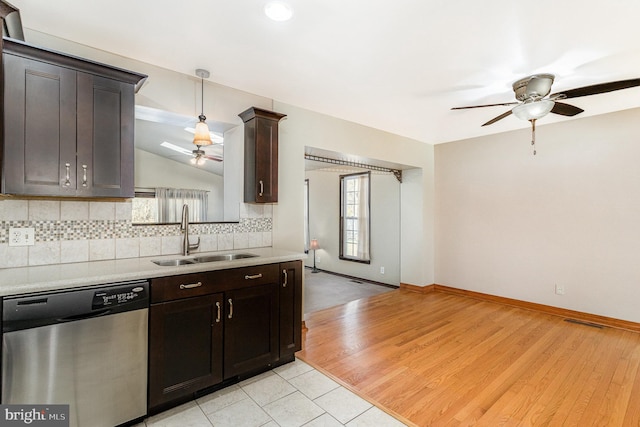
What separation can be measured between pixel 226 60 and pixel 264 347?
231 cm

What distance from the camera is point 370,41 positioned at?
2.13 meters

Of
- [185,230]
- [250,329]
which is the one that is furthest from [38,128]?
[250,329]

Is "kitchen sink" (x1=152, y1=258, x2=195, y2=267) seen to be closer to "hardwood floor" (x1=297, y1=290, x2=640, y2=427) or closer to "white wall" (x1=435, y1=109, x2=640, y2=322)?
"hardwood floor" (x1=297, y1=290, x2=640, y2=427)

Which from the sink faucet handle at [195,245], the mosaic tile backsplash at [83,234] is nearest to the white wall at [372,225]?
the mosaic tile backsplash at [83,234]

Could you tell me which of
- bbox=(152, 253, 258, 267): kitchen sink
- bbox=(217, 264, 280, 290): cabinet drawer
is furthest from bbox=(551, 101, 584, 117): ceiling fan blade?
bbox=(152, 253, 258, 267): kitchen sink

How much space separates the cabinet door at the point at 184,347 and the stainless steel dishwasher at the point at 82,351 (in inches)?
2.7

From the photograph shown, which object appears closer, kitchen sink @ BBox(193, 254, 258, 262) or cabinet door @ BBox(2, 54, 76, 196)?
cabinet door @ BBox(2, 54, 76, 196)

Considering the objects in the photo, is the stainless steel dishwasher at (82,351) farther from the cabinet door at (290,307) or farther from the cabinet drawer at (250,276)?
the cabinet door at (290,307)

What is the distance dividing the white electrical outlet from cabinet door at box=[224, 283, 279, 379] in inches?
50.7

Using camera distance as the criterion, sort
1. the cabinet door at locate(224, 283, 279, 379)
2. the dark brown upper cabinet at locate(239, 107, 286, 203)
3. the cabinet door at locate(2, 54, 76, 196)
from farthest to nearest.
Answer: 1. the dark brown upper cabinet at locate(239, 107, 286, 203)
2. the cabinet door at locate(224, 283, 279, 379)
3. the cabinet door at locate(2, 54, 76, 196)

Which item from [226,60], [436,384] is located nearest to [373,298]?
[436,384]

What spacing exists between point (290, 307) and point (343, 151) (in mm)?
2057

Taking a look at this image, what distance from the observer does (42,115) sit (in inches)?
70.1

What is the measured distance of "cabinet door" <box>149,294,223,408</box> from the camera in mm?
1904
